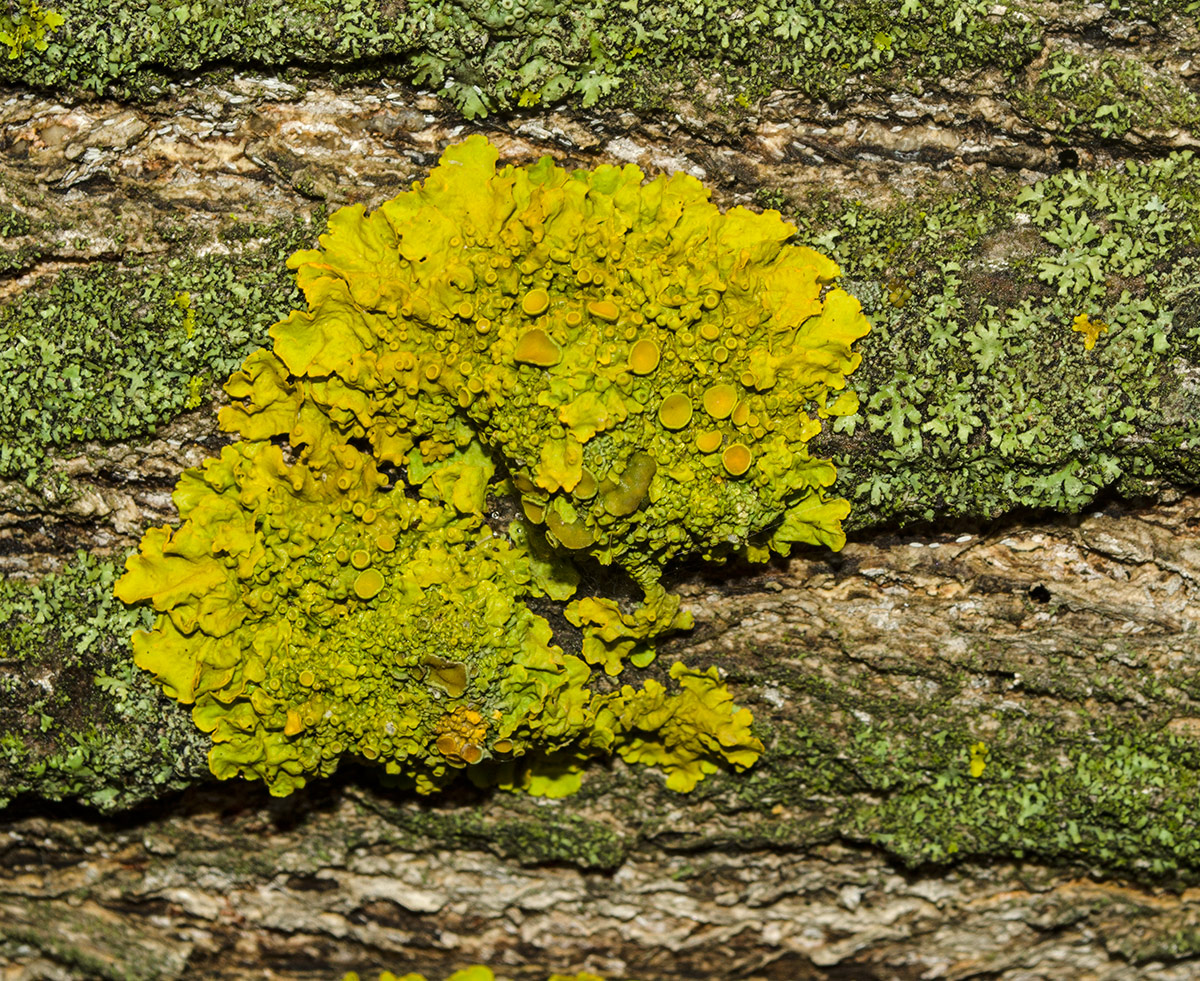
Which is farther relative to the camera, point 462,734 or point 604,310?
point 462,734

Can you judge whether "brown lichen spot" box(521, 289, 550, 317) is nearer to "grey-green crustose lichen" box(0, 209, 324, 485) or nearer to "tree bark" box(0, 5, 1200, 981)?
"tree bark" box(0, 5, 1200, 981)

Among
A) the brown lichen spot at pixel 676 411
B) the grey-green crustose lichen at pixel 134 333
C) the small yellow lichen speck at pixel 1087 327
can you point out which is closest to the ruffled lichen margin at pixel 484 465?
the brown lichen spot at pixel 676 411

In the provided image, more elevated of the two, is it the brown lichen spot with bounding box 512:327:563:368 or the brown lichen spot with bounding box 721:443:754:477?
the brown lichen spot with bounding box 512:327:563:368

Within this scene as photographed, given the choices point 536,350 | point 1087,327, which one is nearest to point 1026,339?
Result: point 1087,327

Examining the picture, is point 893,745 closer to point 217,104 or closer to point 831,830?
point 831,830

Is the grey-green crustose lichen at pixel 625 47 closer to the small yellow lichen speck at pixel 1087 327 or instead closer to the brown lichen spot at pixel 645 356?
the small yellow lichen speck at pixel 1087 327

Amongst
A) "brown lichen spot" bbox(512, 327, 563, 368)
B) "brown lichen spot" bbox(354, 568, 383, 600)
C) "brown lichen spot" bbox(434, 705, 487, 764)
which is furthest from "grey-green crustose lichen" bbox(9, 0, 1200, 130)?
"brown lichen spot" bbox(434, 705, 487, 764)

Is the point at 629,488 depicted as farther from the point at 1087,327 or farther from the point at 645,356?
the point at 1087,327
